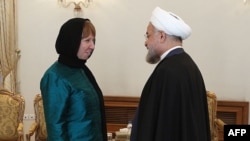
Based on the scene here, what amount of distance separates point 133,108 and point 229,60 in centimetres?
110

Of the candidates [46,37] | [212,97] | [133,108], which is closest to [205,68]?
[212,97]

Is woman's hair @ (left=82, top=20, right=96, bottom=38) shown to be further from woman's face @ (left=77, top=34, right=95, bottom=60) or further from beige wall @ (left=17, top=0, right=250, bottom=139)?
beige wall @ (left=17, top=0, right=250, bottom=139)

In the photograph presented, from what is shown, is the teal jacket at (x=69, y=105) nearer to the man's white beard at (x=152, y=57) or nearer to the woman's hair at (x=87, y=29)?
the woman's hair at (x=87, y=29)

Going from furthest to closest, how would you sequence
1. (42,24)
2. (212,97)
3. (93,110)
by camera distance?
(42,24)
(212,97)
(93,110)

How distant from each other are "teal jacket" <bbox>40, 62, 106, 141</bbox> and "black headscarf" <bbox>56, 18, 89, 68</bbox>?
0.15 ft

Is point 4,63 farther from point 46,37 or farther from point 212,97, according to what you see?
point 212,97

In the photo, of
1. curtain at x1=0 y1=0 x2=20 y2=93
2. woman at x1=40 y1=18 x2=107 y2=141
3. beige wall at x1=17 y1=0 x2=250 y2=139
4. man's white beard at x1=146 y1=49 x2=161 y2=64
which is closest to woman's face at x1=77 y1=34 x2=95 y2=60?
woman at x1=40 y1=18 x2=107 y2=141

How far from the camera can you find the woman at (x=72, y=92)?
1924 mm

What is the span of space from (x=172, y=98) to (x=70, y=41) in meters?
0.65

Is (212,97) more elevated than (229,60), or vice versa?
(229,60)

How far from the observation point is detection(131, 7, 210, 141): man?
185 centimetres

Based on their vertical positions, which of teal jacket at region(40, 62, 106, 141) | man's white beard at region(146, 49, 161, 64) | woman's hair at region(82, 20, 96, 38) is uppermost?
woman's hair at region(82, 20, 96, 38)

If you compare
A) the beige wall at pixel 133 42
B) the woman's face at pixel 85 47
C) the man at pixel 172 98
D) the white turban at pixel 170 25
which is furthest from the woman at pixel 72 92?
the beige wall at pixel 133 42

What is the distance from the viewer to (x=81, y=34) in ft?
6.59
